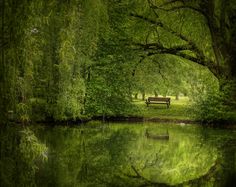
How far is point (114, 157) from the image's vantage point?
14516 millimetres

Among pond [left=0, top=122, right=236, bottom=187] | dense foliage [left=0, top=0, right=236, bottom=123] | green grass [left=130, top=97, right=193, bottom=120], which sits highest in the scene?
dense foliage [left=0, top=0, right=236, bottom=123]

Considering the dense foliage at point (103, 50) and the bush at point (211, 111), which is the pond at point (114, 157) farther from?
the bush at point (211, 111)

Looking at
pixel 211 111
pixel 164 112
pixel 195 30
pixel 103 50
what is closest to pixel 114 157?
pixel 195 30

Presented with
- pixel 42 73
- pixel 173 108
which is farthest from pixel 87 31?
pixel 173 108

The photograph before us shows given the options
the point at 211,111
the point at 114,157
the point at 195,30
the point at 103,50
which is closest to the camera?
the point at 114,157

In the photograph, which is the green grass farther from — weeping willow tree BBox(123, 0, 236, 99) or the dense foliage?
weeping willow tree BBox(123, 0, 236, 99)

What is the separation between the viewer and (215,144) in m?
18.5

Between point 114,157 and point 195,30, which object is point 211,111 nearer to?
point 195,30

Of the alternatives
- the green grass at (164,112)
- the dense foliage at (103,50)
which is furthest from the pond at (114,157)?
the green grass at (164,112)

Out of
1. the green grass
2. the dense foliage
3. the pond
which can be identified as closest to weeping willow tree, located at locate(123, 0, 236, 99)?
the dense foliage

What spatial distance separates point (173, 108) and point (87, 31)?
15155 millimetres

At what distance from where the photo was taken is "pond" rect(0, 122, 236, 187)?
31.3 feet

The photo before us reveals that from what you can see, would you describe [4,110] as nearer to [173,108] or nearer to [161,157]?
[161,157]

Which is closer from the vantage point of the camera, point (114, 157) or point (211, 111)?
point (114, 157)
